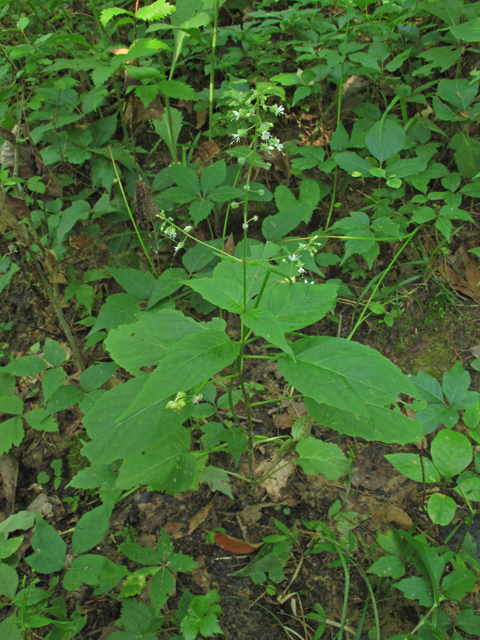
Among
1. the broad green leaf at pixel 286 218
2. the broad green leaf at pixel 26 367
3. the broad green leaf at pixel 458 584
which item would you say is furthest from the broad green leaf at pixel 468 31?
the broad green leaf at pixel 26 367

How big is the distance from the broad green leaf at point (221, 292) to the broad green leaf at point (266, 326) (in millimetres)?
101

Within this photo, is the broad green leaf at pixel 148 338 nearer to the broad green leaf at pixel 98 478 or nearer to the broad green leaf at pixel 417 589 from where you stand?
the broad green leaf at pixel 98 478

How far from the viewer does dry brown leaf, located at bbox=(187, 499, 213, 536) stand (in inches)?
77.1

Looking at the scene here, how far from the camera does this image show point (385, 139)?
95.2 inches

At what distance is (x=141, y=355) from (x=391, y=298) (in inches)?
70.4

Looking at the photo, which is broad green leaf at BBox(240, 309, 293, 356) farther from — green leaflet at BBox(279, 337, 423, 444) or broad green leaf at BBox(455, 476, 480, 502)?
broad green leaf at BBox(455, 476, 480, 502)

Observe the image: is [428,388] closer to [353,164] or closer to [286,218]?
[286,218]

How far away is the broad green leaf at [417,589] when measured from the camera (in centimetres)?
143

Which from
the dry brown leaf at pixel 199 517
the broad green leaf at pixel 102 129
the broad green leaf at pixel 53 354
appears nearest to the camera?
the dry brown leaf at pixel 199 517

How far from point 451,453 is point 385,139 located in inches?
77.2

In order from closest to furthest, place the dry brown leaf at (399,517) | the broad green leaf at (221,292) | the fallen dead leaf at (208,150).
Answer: the broad green leaf at (221,292), the dry brown leaf at (399,517), the fallen dead leaf at (208,150)

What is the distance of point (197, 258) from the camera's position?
2297 mm

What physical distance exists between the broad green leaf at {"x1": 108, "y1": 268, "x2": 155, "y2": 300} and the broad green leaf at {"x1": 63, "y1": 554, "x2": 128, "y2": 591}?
1368mm

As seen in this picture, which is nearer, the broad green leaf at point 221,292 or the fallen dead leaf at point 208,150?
the broad green leaf at point 221,292
